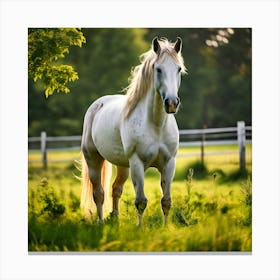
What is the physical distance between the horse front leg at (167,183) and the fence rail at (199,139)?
115 centimetres

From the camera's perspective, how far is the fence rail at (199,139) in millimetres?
8562

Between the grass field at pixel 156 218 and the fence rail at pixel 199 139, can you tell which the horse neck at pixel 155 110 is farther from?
the fence rail at pixel 199 139

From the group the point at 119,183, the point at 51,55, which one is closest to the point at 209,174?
the point at 119,183

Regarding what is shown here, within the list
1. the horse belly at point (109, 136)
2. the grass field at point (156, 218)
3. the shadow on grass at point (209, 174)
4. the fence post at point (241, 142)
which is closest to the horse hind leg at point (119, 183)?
the grass field at point (156, 218)

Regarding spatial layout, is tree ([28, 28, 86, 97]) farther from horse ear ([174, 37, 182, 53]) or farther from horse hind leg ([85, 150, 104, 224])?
horse ear ([174, 37, 182, 53])

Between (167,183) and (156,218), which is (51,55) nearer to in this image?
(167,183)

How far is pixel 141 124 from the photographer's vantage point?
24.7ft

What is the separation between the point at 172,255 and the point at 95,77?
240 centimetres

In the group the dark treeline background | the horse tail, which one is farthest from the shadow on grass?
the horse tail

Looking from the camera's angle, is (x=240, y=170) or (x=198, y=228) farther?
(x=240, y=170)

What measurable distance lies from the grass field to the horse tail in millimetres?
93

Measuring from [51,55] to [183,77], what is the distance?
1.68 metres
